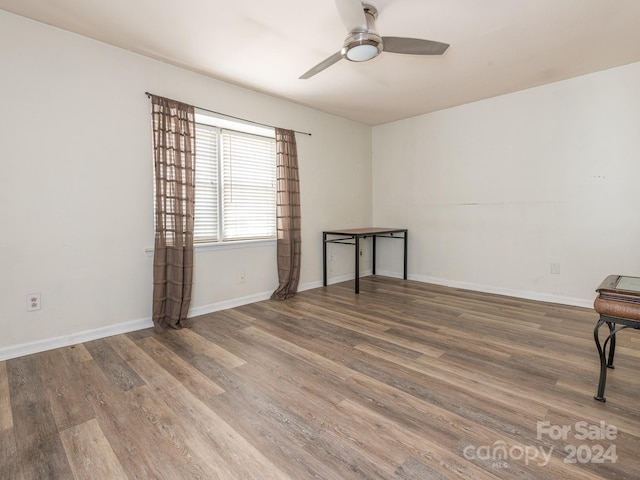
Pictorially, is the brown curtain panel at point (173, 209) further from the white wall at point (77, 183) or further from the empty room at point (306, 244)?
the white wall at point (77, 183)

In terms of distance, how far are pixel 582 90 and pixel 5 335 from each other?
18.2 feet

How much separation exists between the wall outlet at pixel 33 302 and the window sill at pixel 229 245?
0.81 metres

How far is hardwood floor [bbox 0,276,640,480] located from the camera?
1.31 m

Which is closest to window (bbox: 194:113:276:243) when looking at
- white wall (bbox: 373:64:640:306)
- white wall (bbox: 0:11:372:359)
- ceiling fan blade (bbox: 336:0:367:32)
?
white wall (bbox: 0:11:372:359)

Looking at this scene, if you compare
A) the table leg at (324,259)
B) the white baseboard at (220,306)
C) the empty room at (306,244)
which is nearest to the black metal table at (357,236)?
the table leg at (324,259)

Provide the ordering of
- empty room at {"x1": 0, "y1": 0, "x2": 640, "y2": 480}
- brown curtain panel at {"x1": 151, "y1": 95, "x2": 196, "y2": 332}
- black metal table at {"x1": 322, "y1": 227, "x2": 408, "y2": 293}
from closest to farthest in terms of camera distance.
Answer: empty room at {"x1": 0, "y1": 0, "x2": 640, "y2": 480}, brown curtain panel at {"x1": 151, "y1": 95, "x2": 196, "y2": 332}, black metal table at {"x1": 322, "y1": 227, "x2": 408, "y2": 293}

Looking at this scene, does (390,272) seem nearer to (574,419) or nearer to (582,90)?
(582,90)

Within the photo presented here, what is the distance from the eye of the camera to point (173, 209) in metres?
2.90

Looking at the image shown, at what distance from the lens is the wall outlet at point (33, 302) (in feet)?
7.66

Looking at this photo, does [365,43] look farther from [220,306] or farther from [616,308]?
[220,306]

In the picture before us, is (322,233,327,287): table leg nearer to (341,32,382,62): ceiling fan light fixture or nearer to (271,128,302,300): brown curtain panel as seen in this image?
(271,128,302,300): brown curtain panel

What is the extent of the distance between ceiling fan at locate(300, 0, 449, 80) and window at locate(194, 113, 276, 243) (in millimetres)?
1725

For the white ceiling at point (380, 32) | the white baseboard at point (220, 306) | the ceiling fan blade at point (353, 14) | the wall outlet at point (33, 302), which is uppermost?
the white ceiling at point (380, 32)

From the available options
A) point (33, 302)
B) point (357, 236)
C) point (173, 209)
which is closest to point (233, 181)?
point (173, 209)
